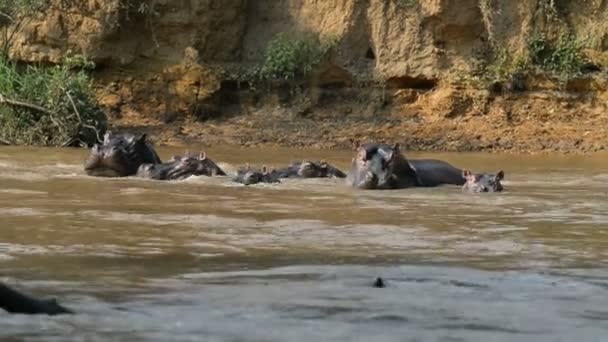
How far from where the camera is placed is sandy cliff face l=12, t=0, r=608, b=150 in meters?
19.4

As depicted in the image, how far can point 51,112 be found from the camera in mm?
16891

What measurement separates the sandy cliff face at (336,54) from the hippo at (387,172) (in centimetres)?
709

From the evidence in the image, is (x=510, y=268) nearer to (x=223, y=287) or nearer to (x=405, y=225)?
(x=223, y=287)

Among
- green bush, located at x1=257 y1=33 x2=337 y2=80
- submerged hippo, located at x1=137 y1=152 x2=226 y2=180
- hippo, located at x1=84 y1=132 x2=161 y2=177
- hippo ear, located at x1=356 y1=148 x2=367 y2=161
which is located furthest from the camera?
green bush, located at x1=257 y1=33 x2=337 y2=80

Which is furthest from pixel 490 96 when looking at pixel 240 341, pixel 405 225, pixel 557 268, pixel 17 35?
pixel 240 341

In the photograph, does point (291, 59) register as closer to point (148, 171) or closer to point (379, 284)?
point (148, 171)

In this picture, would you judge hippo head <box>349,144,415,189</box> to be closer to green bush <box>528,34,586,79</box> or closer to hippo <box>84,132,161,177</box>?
hippo <box>84,132,161,177</box>

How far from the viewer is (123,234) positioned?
722cm

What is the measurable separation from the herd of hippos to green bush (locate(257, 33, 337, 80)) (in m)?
7.42

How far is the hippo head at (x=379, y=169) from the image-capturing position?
11031 mm

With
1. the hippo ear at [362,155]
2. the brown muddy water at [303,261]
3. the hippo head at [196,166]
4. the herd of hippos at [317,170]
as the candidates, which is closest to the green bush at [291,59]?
the herd of hippos at [317,170]

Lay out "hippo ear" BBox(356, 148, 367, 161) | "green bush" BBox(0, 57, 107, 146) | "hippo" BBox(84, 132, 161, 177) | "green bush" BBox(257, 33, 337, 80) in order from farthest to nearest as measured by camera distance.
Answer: "green bush" BBox(257, 33, 337, 80) < "green bush" BBox(0, 57, 107, 146) < "hippo" BBox(84, 132, 161, 177) < "hippo ear" BBox(356, 148, 367, 161)

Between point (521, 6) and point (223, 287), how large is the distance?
15.9m

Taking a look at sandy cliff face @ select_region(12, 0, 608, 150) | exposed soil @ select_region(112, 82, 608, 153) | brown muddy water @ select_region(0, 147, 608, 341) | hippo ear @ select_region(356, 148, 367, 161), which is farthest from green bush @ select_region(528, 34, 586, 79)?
hippo ear @ select_region(356, 148, 367, 161)
